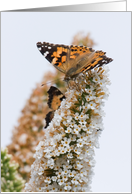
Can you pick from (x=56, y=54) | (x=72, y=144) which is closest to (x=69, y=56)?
(x=56, y=54)

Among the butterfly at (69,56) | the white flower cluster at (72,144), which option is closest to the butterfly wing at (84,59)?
the butterfly at (69,56)

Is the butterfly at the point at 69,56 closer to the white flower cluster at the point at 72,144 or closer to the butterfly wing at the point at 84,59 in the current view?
the butterfly wing at the point at 84,59

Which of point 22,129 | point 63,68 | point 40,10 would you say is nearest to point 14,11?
point 40,10

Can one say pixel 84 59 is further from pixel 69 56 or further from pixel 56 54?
pixel 56 54

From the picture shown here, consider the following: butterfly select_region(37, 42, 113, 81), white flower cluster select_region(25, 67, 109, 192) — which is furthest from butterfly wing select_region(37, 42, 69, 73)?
white flower cluster select_region(25, 67, 109, 192)

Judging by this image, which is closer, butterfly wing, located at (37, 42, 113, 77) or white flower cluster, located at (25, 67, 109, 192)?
white flower cluster, located at (25, 67, 109, 192)

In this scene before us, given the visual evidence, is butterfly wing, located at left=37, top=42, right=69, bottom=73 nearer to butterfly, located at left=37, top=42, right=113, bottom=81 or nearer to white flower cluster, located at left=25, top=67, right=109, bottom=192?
butterfly, located at left=37, top=42, right=113, bottom=81

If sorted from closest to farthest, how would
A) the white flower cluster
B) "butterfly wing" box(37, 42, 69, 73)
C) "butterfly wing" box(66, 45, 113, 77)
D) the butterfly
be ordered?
the white flower cluster < "butterfly wing" box(66, 45, 113, 77) < the butterfly < "butterfly wing" box(37, 42, 69, 73)
